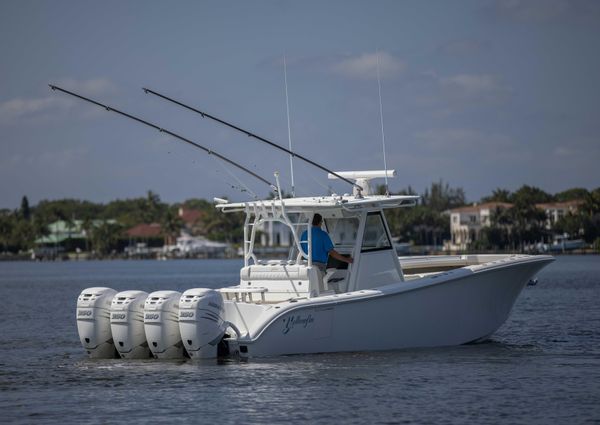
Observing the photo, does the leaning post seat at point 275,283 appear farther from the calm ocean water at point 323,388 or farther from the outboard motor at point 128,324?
the outboard motor at point 128,324

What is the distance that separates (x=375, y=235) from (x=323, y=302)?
226 cm

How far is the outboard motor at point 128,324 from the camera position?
1809 cm

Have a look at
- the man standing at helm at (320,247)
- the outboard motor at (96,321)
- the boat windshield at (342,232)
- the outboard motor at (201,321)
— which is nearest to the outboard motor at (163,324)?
the outboard motor at (201,321)

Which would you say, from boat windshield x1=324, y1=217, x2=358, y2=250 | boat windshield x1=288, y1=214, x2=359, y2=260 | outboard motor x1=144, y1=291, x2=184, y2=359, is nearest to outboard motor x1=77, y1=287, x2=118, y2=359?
outboard motor x1=144, y1=291, x2=184, y2=359

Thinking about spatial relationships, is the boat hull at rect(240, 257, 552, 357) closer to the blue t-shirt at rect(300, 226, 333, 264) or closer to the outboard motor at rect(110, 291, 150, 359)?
the blue t-shirt at rect(300, 226, 333, 264)

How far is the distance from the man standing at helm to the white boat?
14cm

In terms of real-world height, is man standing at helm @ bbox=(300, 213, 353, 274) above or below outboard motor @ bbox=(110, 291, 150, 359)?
above

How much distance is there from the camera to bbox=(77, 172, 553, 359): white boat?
17.9 metres

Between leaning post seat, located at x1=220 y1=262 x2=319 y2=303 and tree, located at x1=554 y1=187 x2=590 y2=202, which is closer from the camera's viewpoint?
leaning post seat, located at x1=220 y1=262 x2=319 y2=303

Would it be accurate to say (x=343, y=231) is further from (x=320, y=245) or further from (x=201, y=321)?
(x=201, y=321)

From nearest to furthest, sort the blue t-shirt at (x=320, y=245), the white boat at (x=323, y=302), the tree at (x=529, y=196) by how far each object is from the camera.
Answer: the white boat at (x=323, y=302) → the blue t-shirt at (x=320, y=245) → the tree at (x=529, y=196)

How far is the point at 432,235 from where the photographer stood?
623ft

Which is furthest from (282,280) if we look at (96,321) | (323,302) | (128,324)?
(96,321)

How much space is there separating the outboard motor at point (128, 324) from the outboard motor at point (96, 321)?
244 millimetres
